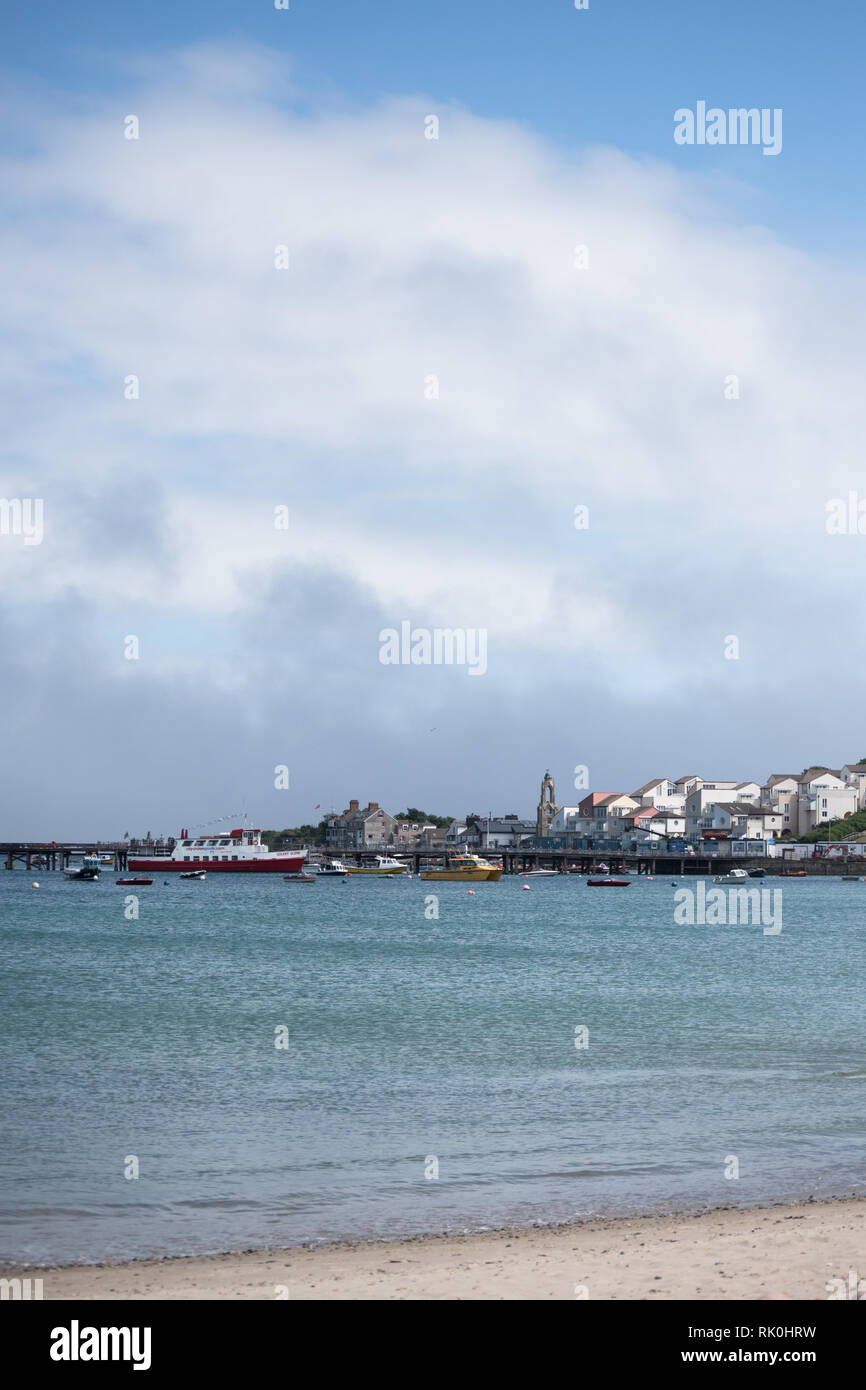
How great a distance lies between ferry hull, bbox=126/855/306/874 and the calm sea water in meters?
95.3

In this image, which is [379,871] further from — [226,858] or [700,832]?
[700,832]

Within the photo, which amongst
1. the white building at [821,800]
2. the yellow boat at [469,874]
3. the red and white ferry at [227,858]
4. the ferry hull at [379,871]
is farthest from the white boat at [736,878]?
the red and white ferry at [227,858]

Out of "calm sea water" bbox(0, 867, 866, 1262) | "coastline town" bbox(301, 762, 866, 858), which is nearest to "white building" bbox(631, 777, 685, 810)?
"coastline town" bbox(301, 762, 866, 858)

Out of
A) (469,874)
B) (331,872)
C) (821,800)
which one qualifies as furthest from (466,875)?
(821,800)

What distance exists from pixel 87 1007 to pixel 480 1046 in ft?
41.1

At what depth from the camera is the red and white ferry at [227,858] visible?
5896 inches

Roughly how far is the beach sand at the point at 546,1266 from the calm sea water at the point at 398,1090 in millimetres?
838

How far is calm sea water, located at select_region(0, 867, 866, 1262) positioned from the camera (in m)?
15.2

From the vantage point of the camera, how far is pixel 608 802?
19875cm

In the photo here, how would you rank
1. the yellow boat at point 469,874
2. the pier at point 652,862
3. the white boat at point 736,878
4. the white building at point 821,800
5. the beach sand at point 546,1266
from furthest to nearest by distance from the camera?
1. the white building at point 821,800
2. the pier at point 652,862
3. the white boat at point 736,878
4. the yellow boat at point 469,874
5. the beach sand at point 546,1266

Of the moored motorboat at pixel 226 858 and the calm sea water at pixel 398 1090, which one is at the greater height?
the calm sea water at pixel 398 1090

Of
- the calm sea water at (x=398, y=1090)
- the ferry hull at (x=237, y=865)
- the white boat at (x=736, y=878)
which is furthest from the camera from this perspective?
the ferry hull at (x=237, y=865)

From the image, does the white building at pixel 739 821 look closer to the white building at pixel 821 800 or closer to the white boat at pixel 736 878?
the white building at pixel 821 800
